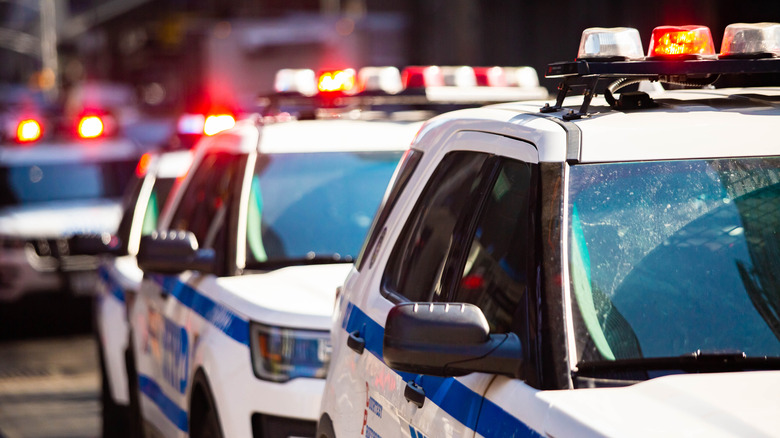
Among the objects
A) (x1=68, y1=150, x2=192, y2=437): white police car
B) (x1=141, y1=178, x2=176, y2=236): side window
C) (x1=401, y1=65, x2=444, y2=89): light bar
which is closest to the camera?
(x1=401, y1=65, x2=444, y2=89): light bar

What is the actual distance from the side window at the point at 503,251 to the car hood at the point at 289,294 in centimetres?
165

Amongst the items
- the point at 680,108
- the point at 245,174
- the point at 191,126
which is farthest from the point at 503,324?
the point at 191,126

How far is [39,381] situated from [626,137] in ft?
24.1

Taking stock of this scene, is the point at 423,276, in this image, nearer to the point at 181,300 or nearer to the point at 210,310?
the point at 210,310

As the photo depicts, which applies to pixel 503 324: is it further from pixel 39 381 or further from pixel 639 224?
pixel 39 381

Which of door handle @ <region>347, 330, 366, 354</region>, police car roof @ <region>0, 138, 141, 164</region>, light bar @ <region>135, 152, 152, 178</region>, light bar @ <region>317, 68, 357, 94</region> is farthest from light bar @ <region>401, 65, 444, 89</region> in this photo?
police car roof @ <region>0, 138, 141, 164</region>

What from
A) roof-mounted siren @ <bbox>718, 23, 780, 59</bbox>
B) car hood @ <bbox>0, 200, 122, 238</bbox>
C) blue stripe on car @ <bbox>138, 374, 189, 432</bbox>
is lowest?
car hood @ <bbox>0, 200, 122, 238</bbox>

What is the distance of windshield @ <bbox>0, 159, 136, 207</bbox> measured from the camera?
12406 millimetres

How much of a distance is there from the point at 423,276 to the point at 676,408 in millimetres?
1087

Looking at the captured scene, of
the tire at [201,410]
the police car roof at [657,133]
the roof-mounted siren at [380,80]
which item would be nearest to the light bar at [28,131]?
the roof-mounted siren at [380,80]

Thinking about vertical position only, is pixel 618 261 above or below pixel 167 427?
above

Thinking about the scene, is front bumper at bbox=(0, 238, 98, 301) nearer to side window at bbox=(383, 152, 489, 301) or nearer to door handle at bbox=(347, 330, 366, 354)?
door handle at bbox=(347, 330, 366, 354)

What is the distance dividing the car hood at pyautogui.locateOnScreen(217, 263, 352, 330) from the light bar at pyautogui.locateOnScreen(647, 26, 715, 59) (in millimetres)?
1751

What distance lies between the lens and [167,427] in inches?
218
